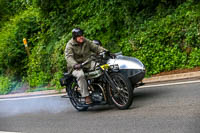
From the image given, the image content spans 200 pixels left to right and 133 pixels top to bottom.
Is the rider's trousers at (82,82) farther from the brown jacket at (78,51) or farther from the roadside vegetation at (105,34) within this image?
the roadside vegetation at (105,34)

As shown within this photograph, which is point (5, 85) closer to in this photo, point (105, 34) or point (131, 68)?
point (105, 34)

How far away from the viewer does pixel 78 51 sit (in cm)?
739

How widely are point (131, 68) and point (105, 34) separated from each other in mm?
Result: 6428

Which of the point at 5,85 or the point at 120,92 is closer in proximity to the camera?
the point at 120,92

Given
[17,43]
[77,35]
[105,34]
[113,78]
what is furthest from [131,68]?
[17,43]

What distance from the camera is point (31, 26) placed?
18.1 m

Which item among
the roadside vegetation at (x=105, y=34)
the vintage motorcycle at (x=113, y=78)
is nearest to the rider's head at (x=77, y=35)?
the vintage motorcycle at (x=113, y=78)

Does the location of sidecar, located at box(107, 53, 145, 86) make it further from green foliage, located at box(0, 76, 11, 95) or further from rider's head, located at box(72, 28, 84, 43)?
green foliage, located at box(0, 76, 11, 95)

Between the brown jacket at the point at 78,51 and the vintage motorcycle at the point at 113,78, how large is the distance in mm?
348

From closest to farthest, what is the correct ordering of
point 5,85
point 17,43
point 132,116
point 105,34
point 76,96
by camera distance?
point 132,116
point 76,96
point 105,34
point 5,85
point 17,43

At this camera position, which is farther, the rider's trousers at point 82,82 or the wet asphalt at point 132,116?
the rider's trousers at point 82,82

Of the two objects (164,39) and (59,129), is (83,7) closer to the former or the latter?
(164,39)

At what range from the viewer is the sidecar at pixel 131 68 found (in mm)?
6918

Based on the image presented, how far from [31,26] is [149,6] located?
813 cm
